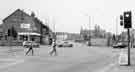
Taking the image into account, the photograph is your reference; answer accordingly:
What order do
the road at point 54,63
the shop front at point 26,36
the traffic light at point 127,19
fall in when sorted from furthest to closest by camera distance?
the shop front at point 26,36
the traffic light at point 127,19
the road at point 54,63

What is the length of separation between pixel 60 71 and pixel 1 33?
7141 cm

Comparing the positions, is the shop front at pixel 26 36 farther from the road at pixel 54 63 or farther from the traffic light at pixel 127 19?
the traffic light at pixel 127 19

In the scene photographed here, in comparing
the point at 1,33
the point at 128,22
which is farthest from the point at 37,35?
the point at 128,22

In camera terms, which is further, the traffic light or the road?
the traffic light

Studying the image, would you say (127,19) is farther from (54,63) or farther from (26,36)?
(26,36)

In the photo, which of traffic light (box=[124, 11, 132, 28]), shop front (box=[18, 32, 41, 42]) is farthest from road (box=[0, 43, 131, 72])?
shop front (box=[18, 32, 41, 42])

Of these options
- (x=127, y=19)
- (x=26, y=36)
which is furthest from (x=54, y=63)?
(x=26, y=36)

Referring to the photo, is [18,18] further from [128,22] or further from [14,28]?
[128,22]

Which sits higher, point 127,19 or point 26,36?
point 127,19

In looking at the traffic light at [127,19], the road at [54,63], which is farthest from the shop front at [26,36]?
the traffic light at [127,19]

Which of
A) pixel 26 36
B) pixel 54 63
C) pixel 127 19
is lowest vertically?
pixel 54 63

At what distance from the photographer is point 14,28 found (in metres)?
83.1

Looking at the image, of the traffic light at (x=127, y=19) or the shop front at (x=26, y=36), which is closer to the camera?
the traffic light at (x=127, y=19)

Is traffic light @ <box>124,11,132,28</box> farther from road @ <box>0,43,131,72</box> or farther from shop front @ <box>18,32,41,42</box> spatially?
shop front @ <box>18,32,41,42</box>
